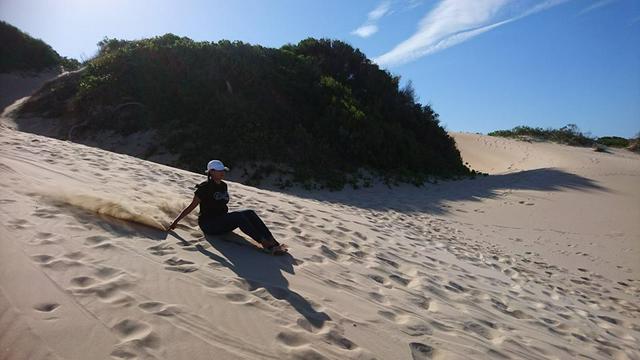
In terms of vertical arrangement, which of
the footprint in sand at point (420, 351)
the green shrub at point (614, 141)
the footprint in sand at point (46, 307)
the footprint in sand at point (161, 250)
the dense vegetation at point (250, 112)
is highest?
the green shrub at point (614, 141)

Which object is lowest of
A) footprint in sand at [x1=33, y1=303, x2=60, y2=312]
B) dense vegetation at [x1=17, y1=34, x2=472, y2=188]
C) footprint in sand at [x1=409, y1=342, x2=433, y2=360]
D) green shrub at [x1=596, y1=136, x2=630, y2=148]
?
footprint in sand at [x1=409, y1=342, x2=433, y2=360]

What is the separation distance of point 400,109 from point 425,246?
1249 cm

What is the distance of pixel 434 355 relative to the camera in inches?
134

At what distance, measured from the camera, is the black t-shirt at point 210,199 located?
526cm

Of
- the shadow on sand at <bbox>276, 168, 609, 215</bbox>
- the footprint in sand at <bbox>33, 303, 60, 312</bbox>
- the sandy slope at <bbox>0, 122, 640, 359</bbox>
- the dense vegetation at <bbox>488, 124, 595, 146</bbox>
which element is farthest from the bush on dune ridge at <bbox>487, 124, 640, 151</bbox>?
the footprint in sand at <bbox>33, 303, 60, 312</bbox>

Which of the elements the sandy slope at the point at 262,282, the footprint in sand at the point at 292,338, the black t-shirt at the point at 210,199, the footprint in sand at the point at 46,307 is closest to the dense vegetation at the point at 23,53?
the sandy slope at the point at 262,282

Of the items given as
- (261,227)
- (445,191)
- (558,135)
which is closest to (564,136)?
(558,135)

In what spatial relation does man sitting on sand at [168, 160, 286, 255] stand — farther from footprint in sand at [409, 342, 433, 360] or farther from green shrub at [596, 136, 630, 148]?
green shrub at [596, 136, 630, 148]

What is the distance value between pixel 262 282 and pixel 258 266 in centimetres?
43

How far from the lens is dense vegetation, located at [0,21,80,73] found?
83.8 ft

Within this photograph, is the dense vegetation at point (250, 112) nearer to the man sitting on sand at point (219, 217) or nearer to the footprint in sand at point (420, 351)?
the man sitting on sand at point (219, 217)

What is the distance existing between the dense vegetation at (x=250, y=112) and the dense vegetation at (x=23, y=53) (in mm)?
10968

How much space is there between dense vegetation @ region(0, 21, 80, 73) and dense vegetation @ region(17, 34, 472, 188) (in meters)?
11.0

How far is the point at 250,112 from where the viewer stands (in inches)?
575
